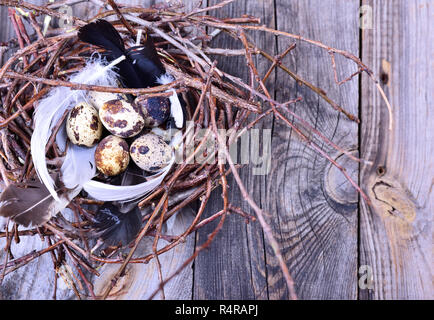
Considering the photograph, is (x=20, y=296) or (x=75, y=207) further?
(x=20, y=296)

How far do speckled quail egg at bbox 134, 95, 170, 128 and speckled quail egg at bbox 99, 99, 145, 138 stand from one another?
0.02 metres

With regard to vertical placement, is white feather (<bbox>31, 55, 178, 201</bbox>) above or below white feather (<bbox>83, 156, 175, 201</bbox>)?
above

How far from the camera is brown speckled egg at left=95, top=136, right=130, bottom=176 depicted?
735mm

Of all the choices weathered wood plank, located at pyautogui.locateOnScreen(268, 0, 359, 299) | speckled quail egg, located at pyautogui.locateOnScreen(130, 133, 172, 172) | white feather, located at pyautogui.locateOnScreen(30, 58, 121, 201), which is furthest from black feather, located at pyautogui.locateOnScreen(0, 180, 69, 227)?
weathered wood plank, located at pyautogui.locateOnScreen(268, 0, 359, 299)

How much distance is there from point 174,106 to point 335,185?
1.36 feet

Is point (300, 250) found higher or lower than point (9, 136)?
lower

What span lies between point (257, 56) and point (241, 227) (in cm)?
39

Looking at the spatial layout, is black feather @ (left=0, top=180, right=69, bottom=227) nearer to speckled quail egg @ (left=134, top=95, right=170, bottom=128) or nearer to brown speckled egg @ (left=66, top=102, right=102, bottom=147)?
brown speckled egg @ (left=66, top=102, right=102, bottom=147)

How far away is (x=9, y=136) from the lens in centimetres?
77

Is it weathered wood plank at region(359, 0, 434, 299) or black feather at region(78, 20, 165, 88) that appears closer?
black feather at region(78, 20, 165, 88)

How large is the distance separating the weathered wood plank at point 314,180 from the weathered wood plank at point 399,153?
0.04 metres

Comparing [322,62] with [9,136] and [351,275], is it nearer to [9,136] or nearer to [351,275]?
[351,275]

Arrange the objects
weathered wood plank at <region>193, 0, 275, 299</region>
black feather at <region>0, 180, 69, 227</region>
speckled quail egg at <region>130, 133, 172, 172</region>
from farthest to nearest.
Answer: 1. weathered wood plank at <region>193, 0, 275, 299</region>
2. speckled quail egg at <region>130, 133, 172, 172</region>
3. black feather at <region>0, 180, 69, 227</region>

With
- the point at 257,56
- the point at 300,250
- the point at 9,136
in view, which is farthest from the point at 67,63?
the point at 300,250
